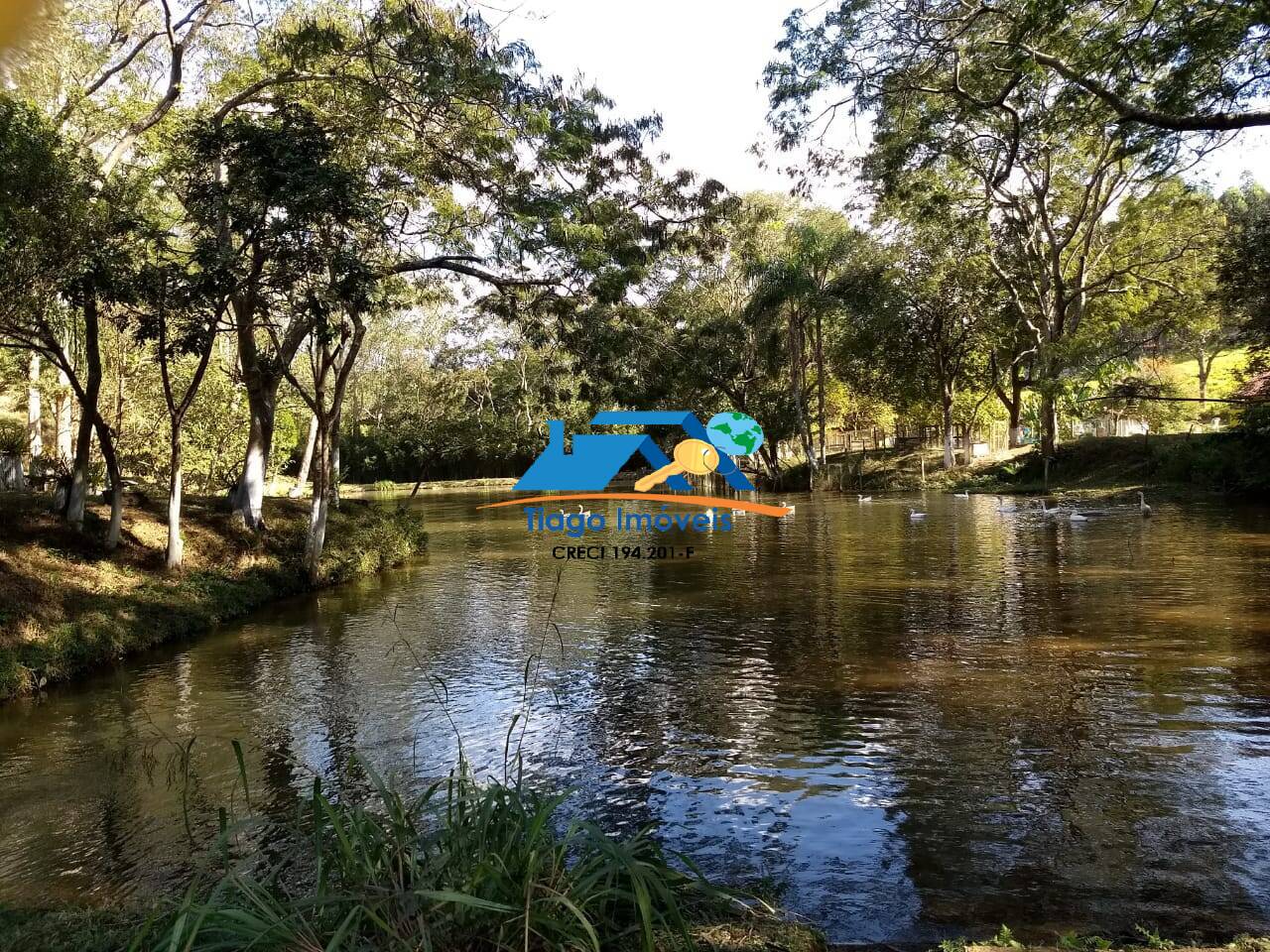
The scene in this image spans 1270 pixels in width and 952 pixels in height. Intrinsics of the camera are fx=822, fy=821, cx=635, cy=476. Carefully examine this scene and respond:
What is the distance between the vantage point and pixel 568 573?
18.6 metres

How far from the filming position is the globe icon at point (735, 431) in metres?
41.3

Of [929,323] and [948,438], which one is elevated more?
[929,323]

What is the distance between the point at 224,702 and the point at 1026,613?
34.3 feet

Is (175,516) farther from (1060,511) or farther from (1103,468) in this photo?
(1103,468)

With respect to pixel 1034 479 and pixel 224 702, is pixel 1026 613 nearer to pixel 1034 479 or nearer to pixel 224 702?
pixel 224 702

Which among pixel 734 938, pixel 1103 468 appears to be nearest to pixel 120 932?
pixel 734 938

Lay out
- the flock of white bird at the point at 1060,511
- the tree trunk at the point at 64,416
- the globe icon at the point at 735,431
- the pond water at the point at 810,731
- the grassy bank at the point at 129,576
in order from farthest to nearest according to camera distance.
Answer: the globe icon at the point at 735,431 < the tree trunk at the point at 64,416 < the flock of white bird at the point at 1060,511 < the grassy bank at the point at 129,576 < the pond water at the point at 810,731

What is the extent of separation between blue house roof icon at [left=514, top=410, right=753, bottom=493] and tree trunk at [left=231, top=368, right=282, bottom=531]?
21.1 m

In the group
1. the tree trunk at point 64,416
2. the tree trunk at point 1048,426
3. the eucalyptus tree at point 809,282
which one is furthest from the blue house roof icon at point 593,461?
the tree trunk at point 64,416

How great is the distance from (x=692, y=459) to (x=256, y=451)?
26.5m

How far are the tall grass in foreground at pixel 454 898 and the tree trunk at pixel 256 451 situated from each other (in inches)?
646

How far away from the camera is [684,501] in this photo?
3603 cm

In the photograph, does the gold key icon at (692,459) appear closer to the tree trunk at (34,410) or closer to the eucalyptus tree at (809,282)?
the eucalyptus tree at (809,282)

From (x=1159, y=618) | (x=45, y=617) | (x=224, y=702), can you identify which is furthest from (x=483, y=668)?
(x=1159, y=618)
